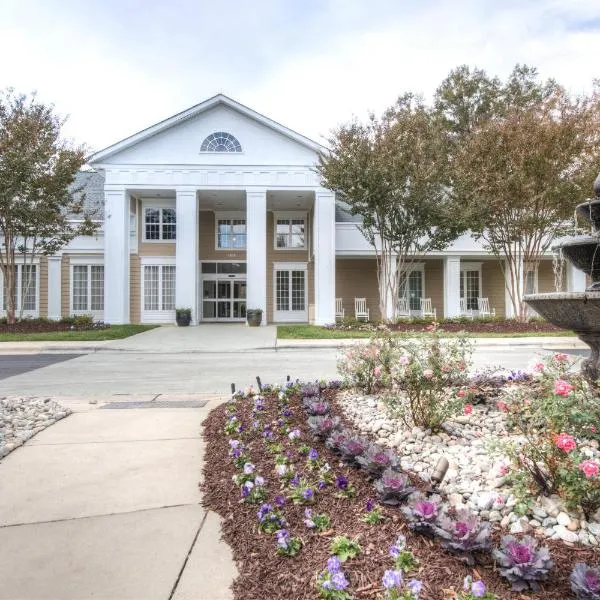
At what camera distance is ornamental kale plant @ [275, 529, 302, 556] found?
7.23ft

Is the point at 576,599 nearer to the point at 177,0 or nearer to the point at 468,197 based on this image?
the point at 177,0

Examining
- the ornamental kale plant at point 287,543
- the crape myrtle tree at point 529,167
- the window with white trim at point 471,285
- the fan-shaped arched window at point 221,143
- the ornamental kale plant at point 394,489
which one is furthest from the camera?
the window with white trim at point 471,285

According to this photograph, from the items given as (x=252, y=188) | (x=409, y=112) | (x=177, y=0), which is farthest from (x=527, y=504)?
(x=252, y=188)

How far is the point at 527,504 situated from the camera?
8.02 ft

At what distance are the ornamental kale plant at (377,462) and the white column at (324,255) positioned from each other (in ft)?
55.8

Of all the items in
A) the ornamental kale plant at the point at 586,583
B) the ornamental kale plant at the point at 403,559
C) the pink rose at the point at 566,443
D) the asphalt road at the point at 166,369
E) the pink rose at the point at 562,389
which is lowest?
the asphalt road at the point at 166,369

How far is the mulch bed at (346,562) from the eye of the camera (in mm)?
1903

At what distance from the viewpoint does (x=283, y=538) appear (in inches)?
87.5

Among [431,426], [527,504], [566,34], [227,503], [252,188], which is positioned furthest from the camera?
[252,188]

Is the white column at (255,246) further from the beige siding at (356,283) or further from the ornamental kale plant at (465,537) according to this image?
the ornamental kale plant at (465,537)

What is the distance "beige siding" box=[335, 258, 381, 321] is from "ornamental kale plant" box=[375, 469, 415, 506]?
20389mm

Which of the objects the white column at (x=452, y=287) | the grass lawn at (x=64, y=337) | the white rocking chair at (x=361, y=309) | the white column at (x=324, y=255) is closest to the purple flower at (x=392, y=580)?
the grass lawn at (x=64, y=337)

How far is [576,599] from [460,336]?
256 centimetres

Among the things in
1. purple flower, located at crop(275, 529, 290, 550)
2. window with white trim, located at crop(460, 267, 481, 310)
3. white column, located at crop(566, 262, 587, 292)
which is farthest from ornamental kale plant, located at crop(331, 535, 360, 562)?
white column, located at crop(566, 262, 587, 292)
